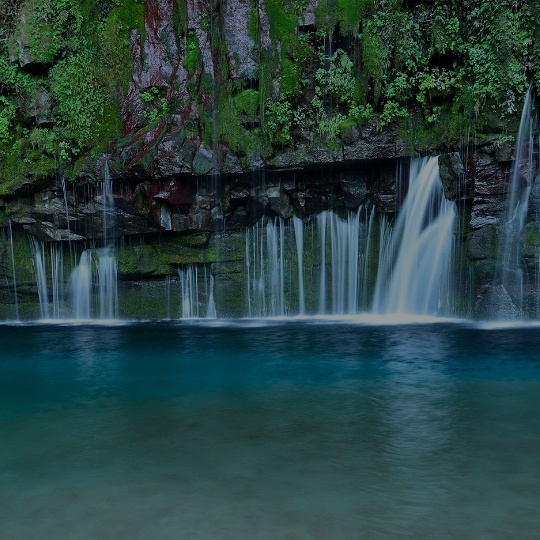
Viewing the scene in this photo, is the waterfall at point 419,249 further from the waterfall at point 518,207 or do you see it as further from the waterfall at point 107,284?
the waterfall at point 107,284

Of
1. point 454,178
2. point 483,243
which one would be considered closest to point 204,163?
point 454,178

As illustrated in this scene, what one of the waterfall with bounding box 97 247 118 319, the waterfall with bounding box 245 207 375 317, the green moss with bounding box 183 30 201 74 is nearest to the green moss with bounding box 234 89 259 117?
the green moss with bounding box 183 30 201 74

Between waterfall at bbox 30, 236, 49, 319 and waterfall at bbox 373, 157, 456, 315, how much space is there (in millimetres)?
8233

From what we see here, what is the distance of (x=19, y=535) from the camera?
5.45 meters

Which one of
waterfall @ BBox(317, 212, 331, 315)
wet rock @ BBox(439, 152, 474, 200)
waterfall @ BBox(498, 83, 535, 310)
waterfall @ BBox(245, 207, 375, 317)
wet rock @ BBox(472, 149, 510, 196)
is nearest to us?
waterfall @ BBox(498, 83, 535, 310)

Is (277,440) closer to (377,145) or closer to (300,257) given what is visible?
(377,145)

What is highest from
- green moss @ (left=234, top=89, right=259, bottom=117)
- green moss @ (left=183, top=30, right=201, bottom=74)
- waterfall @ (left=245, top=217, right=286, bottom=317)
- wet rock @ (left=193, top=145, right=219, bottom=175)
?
green moss @ (left=183, top=30, right=201, bottom=74)

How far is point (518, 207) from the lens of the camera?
14234 mm

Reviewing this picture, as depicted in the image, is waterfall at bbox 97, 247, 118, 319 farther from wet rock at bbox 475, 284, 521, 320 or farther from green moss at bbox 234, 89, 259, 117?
wet rock at bbox 475, 284, 521, 320

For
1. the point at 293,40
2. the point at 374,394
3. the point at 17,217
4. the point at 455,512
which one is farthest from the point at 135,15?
the point at 455,512

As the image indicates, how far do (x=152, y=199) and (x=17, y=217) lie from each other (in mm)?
3470

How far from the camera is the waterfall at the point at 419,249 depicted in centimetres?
1495

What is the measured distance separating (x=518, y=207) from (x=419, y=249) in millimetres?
2274

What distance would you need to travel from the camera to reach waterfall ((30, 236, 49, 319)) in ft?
56.0
